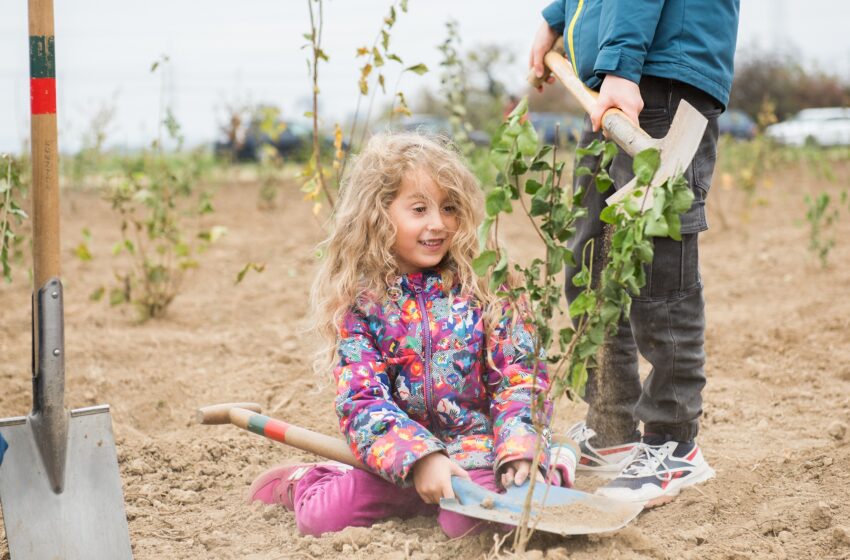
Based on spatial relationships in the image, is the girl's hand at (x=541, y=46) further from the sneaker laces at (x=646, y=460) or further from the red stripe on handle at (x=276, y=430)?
the red stripe on handle at (x=276, y=430)

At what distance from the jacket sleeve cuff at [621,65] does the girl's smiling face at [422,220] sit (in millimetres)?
519

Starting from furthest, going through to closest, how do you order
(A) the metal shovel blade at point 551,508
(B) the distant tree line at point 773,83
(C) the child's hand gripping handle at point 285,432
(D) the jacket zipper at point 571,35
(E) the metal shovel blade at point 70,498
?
(B) the distant tree line at point 773,83 → (D) the jacket zipper at point 571,35 → (C) the child's hand gripping handle at point 285,432 → (E) the metal shovel blade at point 70,498 → (A) the metal shovel blade at point 551,508

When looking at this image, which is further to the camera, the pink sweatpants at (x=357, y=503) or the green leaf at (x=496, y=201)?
the pink sweatpants at (x=357, y=503)

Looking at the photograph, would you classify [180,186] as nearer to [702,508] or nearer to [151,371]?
[151,371]

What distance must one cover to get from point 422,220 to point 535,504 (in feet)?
2.52

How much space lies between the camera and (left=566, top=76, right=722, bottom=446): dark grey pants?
7.36ft

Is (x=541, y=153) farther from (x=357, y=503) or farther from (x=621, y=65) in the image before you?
(x=357, y=503)

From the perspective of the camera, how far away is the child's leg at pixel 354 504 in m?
2.19

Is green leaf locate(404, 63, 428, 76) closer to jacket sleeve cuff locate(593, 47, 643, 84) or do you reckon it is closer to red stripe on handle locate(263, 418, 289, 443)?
jacket sleeve cuff locate(593, 47, 643, 84)

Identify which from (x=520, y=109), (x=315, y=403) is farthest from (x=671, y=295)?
(x=315, y=403)

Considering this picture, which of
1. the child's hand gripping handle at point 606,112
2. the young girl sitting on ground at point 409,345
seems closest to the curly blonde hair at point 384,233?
the young girl sitting on ground at point 409,345

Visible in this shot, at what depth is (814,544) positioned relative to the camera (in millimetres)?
1930

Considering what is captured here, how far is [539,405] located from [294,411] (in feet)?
4.61

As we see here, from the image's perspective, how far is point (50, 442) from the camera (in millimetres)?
2061
